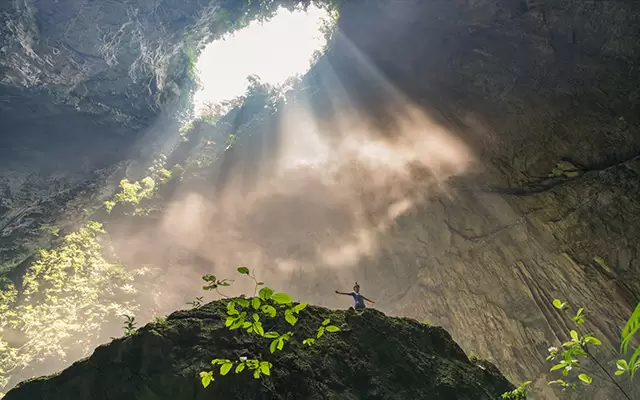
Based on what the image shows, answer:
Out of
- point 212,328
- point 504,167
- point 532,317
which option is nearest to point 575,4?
point 504,167

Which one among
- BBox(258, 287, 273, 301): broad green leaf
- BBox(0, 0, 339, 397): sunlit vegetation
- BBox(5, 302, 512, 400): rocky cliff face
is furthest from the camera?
BBox(0, 0, 339, 397): sunlit vegetation

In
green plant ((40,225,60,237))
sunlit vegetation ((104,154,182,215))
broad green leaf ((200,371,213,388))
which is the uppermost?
sunlit vegetation ((104,154,182,215))

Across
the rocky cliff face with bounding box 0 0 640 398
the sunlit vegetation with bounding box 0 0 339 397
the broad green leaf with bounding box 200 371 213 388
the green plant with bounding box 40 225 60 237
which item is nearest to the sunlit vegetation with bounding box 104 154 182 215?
the sunlit vegetation with bounding box 0 0 339 397

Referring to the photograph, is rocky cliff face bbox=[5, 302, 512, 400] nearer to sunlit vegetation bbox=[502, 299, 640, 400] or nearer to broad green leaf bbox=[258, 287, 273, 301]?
sunlit vegetation bbox=[502, 299, 640, 400]

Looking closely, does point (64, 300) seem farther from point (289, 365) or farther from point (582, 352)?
point (582, 352)

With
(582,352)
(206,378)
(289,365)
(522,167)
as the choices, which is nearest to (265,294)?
(206,378)

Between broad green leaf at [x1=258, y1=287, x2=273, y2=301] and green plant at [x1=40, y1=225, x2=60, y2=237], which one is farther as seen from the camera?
green plant at [x1=40, y1=225, x2=60, y2=237]

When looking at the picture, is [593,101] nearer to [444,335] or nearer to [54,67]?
[444,335]

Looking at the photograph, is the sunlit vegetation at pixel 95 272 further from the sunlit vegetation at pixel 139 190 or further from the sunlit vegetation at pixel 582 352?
the sunlit vegetation at pixel 582 352
